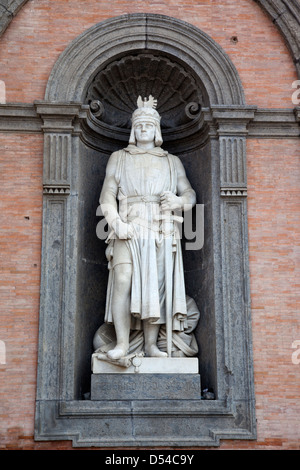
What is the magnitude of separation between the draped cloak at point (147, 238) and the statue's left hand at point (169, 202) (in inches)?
3.9

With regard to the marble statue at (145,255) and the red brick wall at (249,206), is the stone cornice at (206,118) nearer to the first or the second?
the red brick wall at (249,206)

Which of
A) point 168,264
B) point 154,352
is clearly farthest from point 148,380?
point 168,264

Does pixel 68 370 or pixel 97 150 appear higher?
pixel 97 150

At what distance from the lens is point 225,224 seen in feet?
34.2

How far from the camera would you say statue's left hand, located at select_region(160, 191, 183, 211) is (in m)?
10.5

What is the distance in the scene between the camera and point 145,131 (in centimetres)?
1100

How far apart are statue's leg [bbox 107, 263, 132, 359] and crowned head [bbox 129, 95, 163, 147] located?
6.53 ft

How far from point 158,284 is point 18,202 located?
7.24 feet

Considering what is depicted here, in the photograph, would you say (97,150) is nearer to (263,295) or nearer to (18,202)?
(18,202)

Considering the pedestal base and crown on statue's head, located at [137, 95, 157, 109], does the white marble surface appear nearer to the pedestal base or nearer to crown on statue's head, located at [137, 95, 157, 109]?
the pedestal base

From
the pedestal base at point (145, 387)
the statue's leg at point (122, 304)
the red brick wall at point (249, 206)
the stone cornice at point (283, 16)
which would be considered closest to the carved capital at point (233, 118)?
the red brick wall at point (249, 206)
